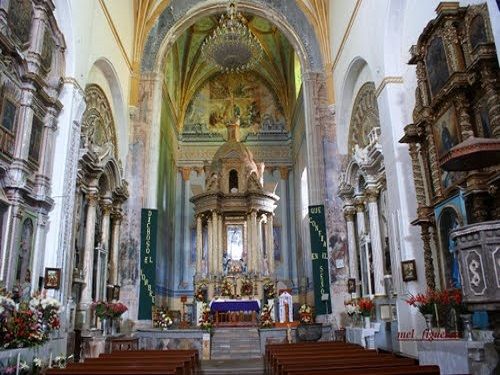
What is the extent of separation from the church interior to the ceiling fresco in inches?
8.8

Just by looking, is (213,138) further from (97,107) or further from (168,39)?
(97,107)

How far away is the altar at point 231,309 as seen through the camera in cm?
1499

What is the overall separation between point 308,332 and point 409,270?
473cm

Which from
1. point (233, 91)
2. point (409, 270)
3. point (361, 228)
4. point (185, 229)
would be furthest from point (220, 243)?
point (409, 270)

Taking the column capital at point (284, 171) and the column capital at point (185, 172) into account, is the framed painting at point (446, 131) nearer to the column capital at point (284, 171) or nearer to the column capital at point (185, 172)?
the column capital at point (284, 171)

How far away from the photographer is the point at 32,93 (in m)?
8.28

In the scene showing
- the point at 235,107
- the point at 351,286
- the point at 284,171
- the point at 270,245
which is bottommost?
the point at 351,286

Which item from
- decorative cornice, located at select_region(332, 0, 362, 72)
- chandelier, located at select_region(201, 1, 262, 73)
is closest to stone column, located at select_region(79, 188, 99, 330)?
chandelier, located at select_region(201, 1, 262, 73)

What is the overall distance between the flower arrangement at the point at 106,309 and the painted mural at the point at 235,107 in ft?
42.7

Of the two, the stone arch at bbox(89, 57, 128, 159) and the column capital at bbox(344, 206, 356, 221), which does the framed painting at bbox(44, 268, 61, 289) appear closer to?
the stone arch at bbox(89, 57, 128, 159)

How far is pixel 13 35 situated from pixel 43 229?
137 inches

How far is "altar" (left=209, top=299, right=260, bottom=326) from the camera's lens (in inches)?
590

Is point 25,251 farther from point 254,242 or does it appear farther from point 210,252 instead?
point 254,242

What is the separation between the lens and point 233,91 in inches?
943
